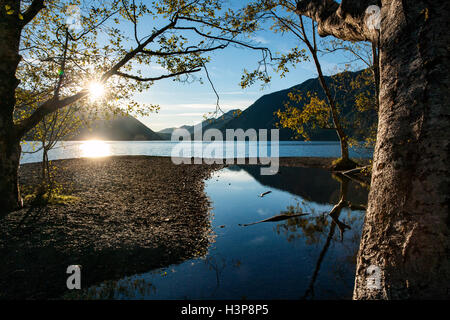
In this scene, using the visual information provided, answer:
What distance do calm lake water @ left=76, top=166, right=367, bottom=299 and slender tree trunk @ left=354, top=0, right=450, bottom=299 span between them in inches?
161

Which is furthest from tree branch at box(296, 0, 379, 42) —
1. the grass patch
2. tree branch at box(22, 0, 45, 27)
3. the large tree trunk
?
the grass patch

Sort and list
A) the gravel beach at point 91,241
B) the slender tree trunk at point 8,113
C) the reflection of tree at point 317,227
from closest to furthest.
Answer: the gravel beach at point 91,241 → the slender tree trunk at point 8,113 → the reflection of tree at point 317,227

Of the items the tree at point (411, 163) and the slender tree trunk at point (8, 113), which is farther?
the slender tree trunk at point (8, 113)

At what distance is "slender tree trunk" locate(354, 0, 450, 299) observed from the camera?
2361 mm

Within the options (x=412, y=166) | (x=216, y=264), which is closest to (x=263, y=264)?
(x=216, y=264)

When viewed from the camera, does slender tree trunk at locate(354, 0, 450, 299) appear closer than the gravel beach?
Yes

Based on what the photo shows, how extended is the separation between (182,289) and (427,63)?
6.97 meters

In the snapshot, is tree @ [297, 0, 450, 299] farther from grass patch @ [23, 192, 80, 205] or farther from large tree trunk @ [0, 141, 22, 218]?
grass patch @ [23, 192, 80, 205]

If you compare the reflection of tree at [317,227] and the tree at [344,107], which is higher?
the tree at [344,107]

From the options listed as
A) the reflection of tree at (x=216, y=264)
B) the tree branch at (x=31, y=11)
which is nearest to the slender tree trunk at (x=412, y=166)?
the reflection of tree at (x=216, y=264)

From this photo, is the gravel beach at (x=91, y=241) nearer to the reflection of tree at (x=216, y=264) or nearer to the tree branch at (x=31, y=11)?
the reflection of tree at (x=216, y=264)

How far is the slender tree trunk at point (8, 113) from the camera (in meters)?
8.91

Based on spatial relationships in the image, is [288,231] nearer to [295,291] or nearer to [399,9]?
[295,291]

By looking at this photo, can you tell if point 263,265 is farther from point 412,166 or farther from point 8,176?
point 8,176
